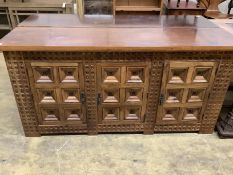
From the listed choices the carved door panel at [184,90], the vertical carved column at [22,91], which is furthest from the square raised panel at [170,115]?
the vertical carved column at [22,91]

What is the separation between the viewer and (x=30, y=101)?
1501mm

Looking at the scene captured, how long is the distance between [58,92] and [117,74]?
0.41m

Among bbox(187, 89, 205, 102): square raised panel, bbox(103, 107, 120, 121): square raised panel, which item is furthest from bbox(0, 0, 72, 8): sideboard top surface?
bbox(187, 89, 205, 102): square raised panel

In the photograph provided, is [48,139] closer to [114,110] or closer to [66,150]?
[66,150]

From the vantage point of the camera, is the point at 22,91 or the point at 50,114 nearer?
the point at 22,91

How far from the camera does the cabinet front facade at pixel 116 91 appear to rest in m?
1.38

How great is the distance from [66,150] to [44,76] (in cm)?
54

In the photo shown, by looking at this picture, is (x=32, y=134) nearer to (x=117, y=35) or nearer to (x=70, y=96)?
(x=70, y=96)

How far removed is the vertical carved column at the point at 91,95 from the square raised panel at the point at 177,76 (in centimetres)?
50

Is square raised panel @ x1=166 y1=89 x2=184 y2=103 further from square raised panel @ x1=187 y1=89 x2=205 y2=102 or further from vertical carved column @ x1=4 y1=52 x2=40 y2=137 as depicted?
vertical carved column @ x1=4 y1=52 x2=40 y2=137

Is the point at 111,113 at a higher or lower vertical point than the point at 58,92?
lower

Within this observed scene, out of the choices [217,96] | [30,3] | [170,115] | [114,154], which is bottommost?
[114,154]

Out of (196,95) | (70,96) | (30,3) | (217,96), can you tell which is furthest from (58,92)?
(30,3)

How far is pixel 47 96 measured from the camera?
1.51 meters
